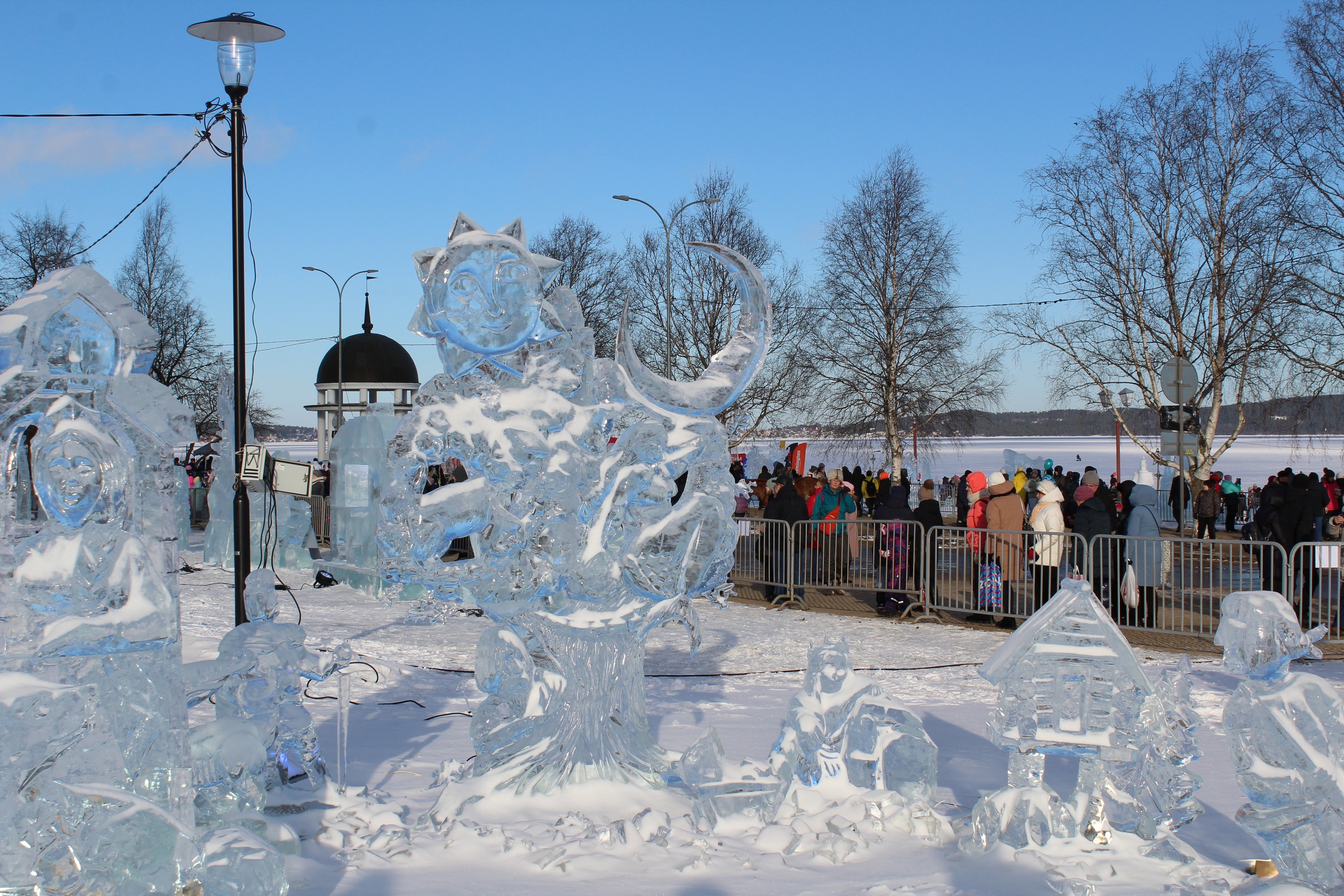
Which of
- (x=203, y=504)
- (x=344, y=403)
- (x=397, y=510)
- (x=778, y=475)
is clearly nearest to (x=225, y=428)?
(x=203, y=504)

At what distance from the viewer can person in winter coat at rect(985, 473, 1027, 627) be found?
11.5m

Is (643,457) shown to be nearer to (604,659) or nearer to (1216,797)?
(604,659)

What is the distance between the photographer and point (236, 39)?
8.54 m

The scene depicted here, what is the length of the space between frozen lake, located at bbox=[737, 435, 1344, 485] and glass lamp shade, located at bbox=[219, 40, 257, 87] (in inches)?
696

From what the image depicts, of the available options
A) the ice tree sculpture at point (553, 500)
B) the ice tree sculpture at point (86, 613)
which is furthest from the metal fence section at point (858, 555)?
the ice tree sculpture at point (86, 613)

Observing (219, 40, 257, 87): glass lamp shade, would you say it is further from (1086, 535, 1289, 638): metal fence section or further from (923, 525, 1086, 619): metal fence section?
(1086, 535, 1289, 638): metal fence section

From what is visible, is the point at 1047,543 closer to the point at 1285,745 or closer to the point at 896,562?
the point at 896,562

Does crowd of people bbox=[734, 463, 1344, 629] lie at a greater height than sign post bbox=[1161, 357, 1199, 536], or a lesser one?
lesser

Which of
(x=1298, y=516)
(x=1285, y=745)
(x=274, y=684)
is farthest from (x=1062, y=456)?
(x=274, y=684)

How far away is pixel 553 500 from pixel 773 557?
8627 mm

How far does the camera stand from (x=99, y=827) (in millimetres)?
3076

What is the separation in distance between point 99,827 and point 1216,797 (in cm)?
521

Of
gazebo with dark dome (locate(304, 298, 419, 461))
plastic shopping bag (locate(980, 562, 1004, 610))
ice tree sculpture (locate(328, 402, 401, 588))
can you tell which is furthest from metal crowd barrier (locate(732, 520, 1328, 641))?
gazebo with dark dome (locate(304, 298, 419, 461))

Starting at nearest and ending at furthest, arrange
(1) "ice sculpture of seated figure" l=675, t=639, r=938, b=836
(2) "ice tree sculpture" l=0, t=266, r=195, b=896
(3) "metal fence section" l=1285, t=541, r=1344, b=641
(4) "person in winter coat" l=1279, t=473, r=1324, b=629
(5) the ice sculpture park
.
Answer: (2) "ice tree sculpture" l=0, t=266, r=195, b=896, (5) the ice sculpture park, (1) "ice sculpture of seated figure" l=675, t=639, r=938, b=836, (3) "metal fence section" l=1285, t=541, r=1344, b=641, (4) "person in winter coat" l=1279, t=473, r=1324, b=629
